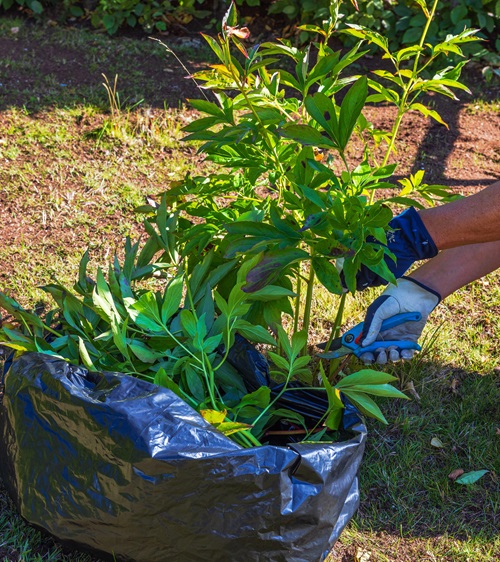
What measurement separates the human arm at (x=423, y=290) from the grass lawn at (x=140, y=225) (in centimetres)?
25

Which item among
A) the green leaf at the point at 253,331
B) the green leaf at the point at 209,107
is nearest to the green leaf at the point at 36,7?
the green leaf at the point at 209,107

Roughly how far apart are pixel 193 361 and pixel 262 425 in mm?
254

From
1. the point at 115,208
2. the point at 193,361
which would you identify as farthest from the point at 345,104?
the point at 115,208

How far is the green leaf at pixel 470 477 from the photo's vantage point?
2.12m

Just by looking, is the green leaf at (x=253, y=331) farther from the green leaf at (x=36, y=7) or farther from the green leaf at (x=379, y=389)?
the green leaf at (x=36, y=7)

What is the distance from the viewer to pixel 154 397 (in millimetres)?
1579

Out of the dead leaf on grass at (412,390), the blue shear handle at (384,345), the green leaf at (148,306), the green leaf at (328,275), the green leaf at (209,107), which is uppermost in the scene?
the green leaf at (209,107)

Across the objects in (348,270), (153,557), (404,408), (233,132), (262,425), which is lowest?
(404,408)

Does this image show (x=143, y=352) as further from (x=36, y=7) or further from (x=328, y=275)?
(x=36, y=7)

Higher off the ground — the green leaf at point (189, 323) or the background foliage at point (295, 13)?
the background foliage at point (295, 13)

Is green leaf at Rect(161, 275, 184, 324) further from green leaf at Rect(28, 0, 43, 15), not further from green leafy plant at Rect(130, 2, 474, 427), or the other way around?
green leaf at Rect(28, 0, 43, 15)

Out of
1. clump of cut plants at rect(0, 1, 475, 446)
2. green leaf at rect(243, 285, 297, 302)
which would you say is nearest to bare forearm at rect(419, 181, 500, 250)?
clump of cut plants at rect(0, 1, 475, 446)

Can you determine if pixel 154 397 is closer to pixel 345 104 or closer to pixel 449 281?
pixel 345 104

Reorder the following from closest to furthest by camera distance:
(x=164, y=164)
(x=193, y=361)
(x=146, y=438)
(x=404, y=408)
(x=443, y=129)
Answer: (x=146, y=438)
(x=193, y=361)
(x=404, y=408)
(x=164, y=164)
(x=443, y=129)
